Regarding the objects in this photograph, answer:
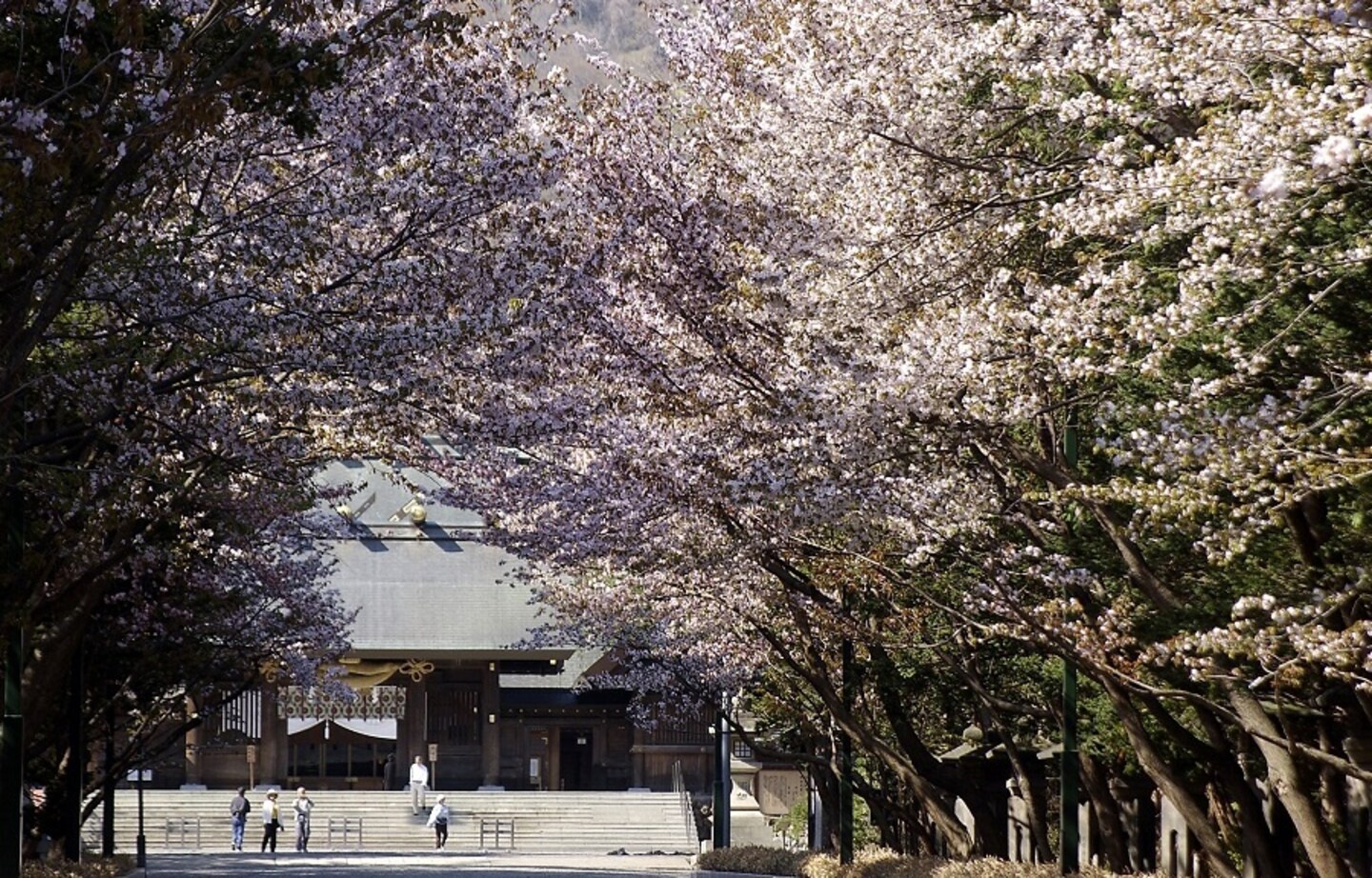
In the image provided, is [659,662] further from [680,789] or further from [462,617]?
[462,617]

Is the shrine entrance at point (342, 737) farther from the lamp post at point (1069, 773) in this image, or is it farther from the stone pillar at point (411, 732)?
the lamp post at point (1069, 773)

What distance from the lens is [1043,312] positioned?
1313 cm

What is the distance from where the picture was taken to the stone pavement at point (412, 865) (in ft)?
113

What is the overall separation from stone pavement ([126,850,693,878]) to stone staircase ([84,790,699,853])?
5.31m

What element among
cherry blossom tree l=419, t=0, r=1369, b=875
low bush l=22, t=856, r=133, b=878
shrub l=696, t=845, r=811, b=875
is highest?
cherry blossom tree l=419, t=0, r=1369, b=875

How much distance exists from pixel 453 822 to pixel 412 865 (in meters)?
17.0

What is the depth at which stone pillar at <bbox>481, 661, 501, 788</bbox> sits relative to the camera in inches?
2507

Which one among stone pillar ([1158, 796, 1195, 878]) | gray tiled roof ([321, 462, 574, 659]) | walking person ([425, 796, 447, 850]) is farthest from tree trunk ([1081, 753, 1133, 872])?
gray tiled roof ([321, 462, 574, 659])

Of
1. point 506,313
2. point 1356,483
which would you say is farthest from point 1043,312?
point 506,313

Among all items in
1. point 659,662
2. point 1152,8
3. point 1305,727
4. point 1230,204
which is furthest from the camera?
point 659,662

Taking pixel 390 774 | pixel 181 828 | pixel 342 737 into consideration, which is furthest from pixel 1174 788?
pixel 342 737

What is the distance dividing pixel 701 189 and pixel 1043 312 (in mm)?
4980

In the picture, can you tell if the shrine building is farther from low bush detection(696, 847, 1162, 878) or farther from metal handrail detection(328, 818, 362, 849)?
low bush detection(696, 847, 1162, 878)

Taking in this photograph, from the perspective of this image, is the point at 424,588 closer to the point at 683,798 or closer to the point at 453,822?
the point at 453,822
